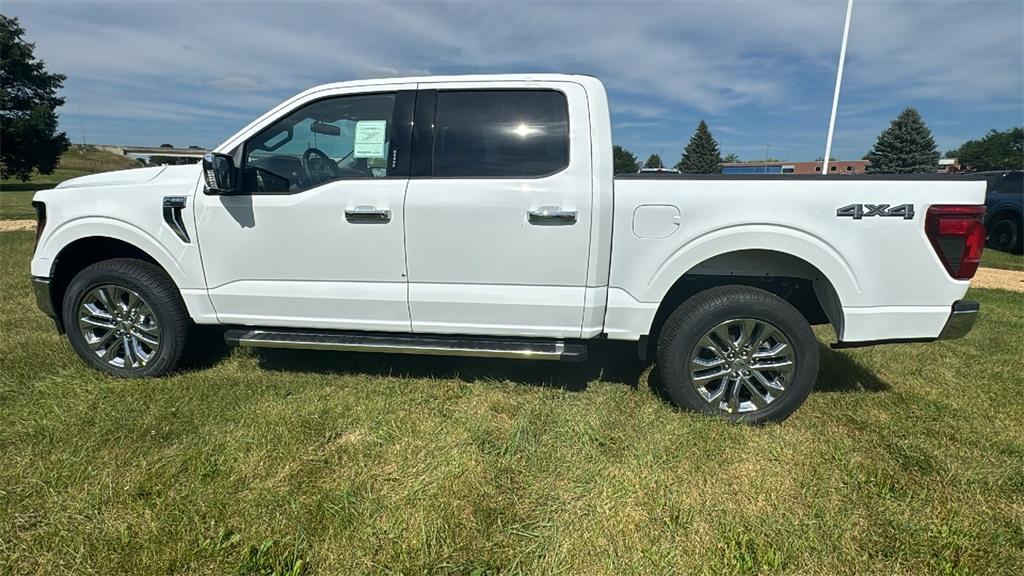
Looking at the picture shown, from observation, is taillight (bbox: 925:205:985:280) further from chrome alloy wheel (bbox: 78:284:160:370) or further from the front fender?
chrome alloy wheel (bbox: 78:284:160:370)

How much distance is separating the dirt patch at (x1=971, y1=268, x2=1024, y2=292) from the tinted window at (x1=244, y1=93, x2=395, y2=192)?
8.69 meters

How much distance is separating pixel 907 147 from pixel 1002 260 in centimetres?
4380

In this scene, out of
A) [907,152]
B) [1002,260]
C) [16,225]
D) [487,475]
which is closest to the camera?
[487,475]

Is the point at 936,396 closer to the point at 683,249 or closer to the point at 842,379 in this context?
the point at 842,379

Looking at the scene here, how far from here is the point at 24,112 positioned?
35.8m

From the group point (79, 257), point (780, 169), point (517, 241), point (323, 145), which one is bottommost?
point (79, 257)

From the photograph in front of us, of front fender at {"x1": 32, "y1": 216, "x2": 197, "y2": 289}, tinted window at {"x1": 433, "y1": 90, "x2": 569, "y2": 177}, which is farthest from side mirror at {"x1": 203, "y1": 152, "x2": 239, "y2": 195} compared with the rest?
tinted window at {"x1": 433, "y1": 90, "x2": 569, "y2": 177}

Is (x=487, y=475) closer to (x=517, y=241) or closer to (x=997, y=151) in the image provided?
(x=517, y=241)

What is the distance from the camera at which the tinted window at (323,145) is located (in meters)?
3.25

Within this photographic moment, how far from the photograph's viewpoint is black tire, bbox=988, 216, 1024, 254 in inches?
431

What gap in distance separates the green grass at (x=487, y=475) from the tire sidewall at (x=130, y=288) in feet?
0.45

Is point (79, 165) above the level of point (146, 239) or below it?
above

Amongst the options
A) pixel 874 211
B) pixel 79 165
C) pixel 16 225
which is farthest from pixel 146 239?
pixel 79 165

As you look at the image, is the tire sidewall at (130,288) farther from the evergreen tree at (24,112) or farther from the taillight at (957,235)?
the evergreen tree at (24,112)
